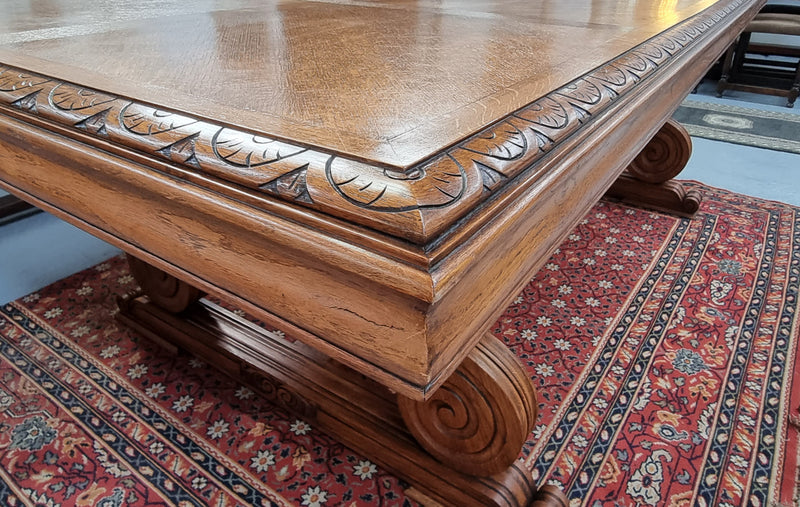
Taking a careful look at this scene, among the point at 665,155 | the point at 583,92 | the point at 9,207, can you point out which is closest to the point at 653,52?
the point at 583,92

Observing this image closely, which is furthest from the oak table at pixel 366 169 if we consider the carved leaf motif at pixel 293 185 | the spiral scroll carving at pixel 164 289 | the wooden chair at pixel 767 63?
the wooden chair at pixel 767 63

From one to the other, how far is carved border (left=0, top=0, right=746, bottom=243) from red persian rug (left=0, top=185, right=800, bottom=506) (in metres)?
0.64

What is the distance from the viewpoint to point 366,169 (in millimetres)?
367

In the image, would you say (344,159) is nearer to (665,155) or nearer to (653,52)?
(653,52)

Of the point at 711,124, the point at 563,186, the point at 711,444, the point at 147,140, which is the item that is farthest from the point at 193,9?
the point at 711,124

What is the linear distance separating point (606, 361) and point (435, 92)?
2.78ft

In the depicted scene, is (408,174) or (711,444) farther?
(711,444)

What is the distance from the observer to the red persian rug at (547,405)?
89 cm

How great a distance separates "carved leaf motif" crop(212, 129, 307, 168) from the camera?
1.30 feet

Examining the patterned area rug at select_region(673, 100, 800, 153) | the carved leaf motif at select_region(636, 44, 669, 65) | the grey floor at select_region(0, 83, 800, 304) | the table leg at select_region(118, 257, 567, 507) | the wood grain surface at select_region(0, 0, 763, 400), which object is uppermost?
the carved leaf motif at select_region(636, 44, 669, 65)

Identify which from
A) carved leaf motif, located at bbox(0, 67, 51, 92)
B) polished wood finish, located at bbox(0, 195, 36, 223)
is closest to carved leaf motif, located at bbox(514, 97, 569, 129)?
carved leaf motif, located at bbox(0, 67, 51, 92)

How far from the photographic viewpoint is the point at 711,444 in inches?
37.5

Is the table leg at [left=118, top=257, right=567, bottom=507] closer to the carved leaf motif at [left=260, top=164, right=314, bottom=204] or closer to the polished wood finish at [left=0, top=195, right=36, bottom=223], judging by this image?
the carved leaf motif at [left=260, top=164, right=314, bottom=204]

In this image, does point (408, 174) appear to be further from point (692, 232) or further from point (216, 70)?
point (692, 232)
